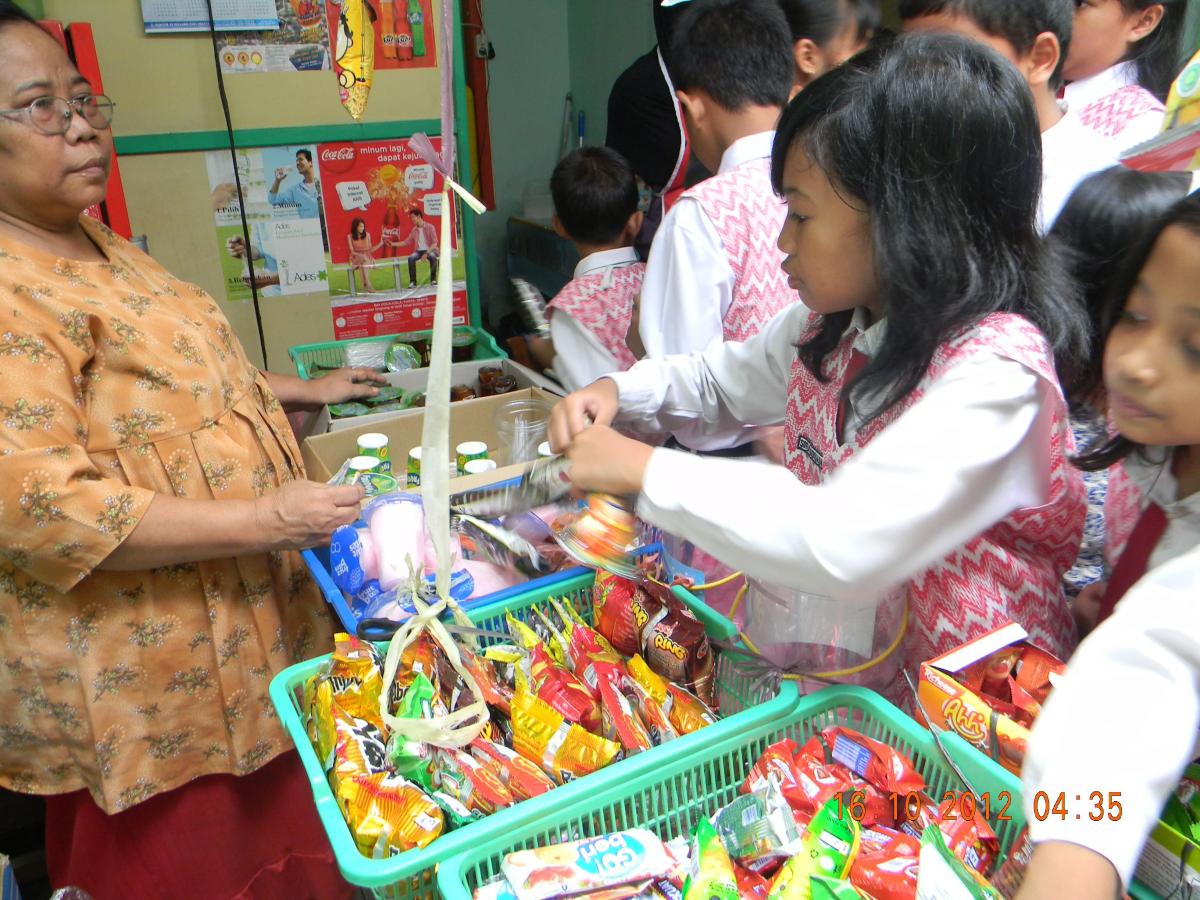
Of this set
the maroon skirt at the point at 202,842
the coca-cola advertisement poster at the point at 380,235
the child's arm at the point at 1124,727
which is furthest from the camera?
the coca-cola advertisement poster at the point at 380,235

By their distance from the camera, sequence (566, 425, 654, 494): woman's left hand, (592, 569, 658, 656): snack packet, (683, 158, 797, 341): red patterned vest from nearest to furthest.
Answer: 1. (566, 425, 654, 494): woman's left hand
2. (592, 569, 658, 656): snack packet
3. (683, 158, 797, 341): red patterned vest

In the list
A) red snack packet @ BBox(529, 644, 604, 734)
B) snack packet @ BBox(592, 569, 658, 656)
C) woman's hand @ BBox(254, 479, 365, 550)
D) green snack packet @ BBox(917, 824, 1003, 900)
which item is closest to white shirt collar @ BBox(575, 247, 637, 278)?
woman's hand @ BBox(254, 479, 365, 550)

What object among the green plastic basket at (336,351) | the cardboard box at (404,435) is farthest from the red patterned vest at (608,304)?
the green plastic basket at (336,351)

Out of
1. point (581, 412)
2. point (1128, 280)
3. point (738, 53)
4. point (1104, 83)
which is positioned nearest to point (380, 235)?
point (738, 53)

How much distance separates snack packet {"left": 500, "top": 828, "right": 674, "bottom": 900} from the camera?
0.76 m

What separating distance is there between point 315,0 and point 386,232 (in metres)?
0.71

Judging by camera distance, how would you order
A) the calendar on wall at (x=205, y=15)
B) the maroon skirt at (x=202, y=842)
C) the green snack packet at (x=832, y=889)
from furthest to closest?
the calendar on wall at (x=205, y=15), the maroon skirt at (x=202, y=842), the green snack packet at (x=832, y=889)

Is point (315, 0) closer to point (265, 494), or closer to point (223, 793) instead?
point (265, 494)

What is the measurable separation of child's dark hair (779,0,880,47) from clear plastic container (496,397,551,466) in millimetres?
1060

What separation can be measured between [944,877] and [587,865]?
0.31m

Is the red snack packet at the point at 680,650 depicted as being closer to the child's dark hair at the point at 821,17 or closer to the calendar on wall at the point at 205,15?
the child's dark hair at the point at 821,17

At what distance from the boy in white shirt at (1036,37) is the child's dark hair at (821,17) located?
26 centimetres

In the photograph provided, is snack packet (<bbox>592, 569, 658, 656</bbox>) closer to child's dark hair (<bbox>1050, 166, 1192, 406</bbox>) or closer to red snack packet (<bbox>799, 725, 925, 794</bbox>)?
red snack packet (<bbox>799, 725, 925, 794</bbox>)

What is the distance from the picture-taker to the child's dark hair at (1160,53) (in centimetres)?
212
